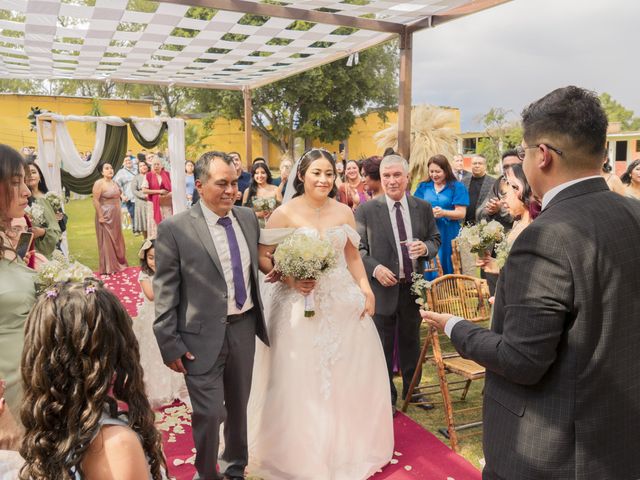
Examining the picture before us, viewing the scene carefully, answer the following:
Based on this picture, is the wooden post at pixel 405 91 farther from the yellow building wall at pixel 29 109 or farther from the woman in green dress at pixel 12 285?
the yellow building wall at pixel 29 109

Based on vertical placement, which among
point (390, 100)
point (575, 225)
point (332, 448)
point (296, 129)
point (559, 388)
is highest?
point (390, 100)

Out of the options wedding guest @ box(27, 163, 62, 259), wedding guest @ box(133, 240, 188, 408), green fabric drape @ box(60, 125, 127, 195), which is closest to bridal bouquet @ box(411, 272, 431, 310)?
wedding guest @ box(133, 240, 188, 408)

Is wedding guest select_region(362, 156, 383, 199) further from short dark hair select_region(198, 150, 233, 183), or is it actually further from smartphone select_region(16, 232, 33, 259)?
smartphone select_region(16, 232, 33, 259)

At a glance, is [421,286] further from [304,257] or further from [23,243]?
[23,243]

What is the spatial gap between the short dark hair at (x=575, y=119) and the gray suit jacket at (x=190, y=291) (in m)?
2.28

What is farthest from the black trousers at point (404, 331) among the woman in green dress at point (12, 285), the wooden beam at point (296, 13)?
the wooden beam at point (296, 13)

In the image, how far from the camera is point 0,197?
271 cm

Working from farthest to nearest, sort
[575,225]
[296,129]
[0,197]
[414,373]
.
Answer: [296,129], [414,373], [0,197], [575,225]

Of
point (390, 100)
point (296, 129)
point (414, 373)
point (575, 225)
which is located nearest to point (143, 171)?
point (414, 373)

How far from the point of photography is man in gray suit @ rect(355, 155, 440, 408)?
15.7ft

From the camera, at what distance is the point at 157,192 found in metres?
12.3

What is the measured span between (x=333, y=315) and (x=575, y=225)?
238 centimetres

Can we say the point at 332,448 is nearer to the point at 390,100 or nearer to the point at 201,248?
the point at 201,248

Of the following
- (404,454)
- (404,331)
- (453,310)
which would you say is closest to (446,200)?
(404,331)
